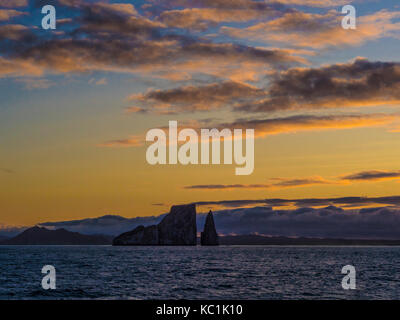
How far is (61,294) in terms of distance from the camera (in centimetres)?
4791
